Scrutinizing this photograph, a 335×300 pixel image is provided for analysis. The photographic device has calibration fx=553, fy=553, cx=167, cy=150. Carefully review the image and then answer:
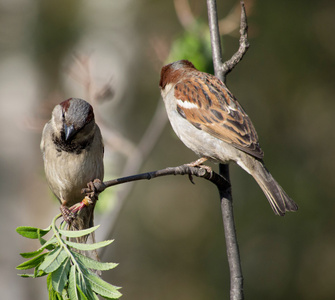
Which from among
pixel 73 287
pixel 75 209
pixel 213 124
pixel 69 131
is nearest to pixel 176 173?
pixel 75 209

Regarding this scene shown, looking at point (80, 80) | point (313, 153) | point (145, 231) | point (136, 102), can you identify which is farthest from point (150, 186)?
point (80, 80)

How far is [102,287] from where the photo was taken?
1.86 meters

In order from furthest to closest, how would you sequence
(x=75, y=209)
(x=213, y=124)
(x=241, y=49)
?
(x=213, y=124), (x=241, y=49), (x=75, y=209)

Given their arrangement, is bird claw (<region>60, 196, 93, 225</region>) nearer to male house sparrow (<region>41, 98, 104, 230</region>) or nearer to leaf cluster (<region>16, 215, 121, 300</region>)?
leaf cluster (<region>16, 215, 121, 300</region>)

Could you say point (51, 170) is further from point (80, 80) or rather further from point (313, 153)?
point (313, 153)

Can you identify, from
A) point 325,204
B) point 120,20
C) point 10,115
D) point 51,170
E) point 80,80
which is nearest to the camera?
point 51,170

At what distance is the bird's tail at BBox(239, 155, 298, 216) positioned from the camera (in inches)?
127

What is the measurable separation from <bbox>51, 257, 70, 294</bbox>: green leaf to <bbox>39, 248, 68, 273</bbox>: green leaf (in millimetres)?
22

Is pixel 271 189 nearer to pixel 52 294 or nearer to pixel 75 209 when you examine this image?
pixel 75 209

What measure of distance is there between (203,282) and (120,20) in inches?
197

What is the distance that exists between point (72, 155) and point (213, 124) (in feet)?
3.43

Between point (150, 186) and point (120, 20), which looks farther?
point (150, 186)

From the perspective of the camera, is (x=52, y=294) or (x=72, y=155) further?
(x=72, y=155)

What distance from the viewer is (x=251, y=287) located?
9.74 metres
